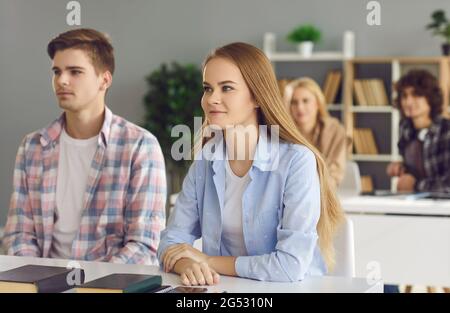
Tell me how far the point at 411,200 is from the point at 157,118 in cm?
359

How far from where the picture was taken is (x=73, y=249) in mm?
2367

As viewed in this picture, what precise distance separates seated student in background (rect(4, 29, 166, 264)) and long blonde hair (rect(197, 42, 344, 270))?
537 mm

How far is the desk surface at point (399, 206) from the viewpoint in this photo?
3.45 meters

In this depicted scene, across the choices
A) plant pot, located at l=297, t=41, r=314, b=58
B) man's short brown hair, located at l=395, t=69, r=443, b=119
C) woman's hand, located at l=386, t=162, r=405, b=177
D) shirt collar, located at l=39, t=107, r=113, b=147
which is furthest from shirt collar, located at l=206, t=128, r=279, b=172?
plant pot, located at l=297, t=41, r=314, b=58

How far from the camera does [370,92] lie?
6531 millimetres

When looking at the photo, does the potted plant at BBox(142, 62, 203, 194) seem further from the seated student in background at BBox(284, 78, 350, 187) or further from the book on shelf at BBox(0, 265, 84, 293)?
the book on shelf at BBox(0, 265, 84, 293)

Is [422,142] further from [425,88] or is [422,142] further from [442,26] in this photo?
[442,26]

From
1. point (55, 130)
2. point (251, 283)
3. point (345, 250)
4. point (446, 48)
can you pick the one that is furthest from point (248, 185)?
point (446, 48)

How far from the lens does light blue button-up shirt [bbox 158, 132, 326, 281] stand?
1813 mm

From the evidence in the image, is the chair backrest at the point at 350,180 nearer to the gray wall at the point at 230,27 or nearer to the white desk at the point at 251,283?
the gray wall at the point at 230,27

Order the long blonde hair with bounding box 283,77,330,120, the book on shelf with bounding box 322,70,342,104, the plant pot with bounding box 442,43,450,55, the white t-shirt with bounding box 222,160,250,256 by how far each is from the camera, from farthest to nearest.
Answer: the book on shelf with bounding box 322,70,342,104 < the plant pot with bounding box 442,43,450,55 < the long blonde hair with bounding box 283,77,330,120 < the white t-shirt with bounding box 222,160,250,256

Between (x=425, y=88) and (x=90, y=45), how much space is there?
2658 mm

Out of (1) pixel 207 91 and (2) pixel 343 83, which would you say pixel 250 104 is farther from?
(2) pixel 343 83
